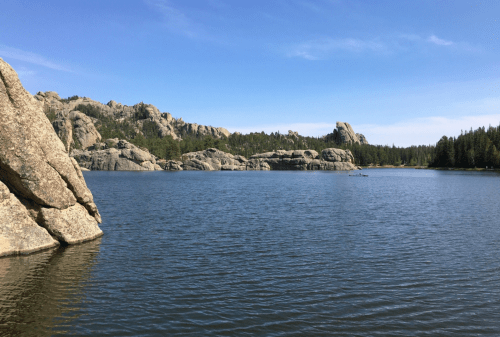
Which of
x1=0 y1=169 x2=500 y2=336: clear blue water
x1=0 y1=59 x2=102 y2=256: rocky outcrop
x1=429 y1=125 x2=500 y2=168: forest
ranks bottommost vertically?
x1=0 y1=169 x2=500 y2=336: clear blue water

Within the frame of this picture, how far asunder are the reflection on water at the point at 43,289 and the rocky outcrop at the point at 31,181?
1342 millimetres

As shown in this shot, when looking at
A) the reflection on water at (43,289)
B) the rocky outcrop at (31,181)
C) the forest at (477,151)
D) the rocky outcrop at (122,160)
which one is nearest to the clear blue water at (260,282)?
the reflection on water at (43,289)

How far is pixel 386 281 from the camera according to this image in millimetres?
16281

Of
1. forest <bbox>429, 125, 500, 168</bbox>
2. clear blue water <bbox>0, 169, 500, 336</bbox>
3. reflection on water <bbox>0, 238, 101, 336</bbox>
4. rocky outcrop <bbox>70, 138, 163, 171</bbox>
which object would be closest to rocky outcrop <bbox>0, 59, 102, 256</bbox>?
reflection on water <bbox>0, 238, 101, 336</bbox>

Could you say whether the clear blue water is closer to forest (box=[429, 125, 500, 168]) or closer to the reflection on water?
the reflection on water

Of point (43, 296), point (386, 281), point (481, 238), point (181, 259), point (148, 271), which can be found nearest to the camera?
point (43, 296)

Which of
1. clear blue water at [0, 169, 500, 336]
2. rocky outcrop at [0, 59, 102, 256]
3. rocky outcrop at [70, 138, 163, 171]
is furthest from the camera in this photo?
rocky outcrop at [70, 138, 163, 171]

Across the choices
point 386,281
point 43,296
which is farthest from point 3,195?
point 386,281

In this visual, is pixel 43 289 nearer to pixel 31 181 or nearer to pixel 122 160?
pixel 31 181

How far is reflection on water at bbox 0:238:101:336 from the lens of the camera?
1162 cm

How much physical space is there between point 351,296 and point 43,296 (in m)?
13.5

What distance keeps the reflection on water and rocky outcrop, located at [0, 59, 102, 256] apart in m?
1.34

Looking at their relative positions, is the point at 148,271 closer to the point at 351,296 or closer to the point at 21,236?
the point at 21,236

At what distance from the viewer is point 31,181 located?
2084 cm
